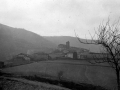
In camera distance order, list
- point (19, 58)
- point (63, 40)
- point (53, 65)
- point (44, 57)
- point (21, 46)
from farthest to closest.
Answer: point (63, 40)
point (21, 46)
point (44, 57)
point (19, 58)
point (53, 65)

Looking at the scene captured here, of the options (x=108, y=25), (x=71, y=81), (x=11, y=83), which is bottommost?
(x=71, y=81)

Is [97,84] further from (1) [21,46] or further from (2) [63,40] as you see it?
(2) [63,40]

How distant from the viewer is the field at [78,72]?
16.5 metres

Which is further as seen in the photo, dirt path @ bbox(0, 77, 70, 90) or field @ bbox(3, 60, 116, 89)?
field @ bbox(3, 60, 116, 89)

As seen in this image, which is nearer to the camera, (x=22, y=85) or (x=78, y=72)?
(x=22, y=85)

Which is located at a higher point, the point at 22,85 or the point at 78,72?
the point at 22,85

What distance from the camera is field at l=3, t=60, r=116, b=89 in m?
16.5

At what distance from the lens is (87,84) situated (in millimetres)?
16609

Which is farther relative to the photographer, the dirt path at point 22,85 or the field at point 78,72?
the field at point 78,72

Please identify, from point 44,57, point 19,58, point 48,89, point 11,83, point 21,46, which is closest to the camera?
point 48,89

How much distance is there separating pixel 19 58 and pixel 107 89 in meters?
31.9

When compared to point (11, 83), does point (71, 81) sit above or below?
below

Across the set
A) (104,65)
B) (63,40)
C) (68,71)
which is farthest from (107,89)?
(63,40)

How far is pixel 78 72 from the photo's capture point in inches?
785
